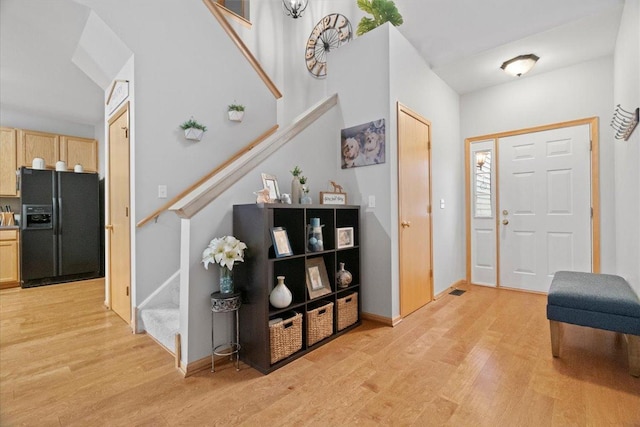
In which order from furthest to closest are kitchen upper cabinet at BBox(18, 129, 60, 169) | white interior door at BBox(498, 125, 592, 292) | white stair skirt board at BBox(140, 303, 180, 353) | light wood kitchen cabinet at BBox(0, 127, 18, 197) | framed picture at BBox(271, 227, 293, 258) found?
kitchen upper cabinet at BBox(18, 129, 60, 169) < light wood kitchen cabinet at BBox(0, 127, 18, 197) < white interior door at BBox(498, 125, 592, 292) < white stair skirt board at BBox(140, 303, 180, 353) < framed picture at BBox(271, 227, 293, 258)

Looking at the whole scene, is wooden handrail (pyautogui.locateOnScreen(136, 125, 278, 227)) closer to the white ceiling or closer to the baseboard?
the white ceiling

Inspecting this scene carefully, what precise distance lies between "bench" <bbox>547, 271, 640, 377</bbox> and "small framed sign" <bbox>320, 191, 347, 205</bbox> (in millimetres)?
1733

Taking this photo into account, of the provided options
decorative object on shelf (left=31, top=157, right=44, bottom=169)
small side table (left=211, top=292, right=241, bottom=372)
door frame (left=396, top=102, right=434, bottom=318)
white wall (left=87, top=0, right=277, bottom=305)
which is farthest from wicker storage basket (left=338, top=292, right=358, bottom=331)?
decorative object on shelf (left=31, top=157, right=44, bottom=169)

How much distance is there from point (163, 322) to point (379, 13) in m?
3.48

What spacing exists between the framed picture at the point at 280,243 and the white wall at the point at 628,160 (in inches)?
95.9

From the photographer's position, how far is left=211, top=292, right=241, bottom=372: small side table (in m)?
1.92

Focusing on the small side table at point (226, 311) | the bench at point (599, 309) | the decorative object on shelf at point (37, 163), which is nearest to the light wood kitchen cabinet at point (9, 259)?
the decorative object on shelf at point (37, 163)

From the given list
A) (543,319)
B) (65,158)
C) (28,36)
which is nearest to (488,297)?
(543,319)

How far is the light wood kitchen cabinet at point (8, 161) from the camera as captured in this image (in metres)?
4.65

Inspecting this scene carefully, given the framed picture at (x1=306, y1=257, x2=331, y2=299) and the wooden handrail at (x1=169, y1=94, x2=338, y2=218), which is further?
the framed picture at (x1=306, y1=257, x2=331, y2=299)

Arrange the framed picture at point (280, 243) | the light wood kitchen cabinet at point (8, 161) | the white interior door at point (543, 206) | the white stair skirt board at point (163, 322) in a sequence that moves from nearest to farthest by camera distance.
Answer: the framed picture at point (280, 243) → the white stair skirt board at point (163, 322) → the white interior door at point (543, 206) → the light wood kitchen cabinet at point (8, 161)

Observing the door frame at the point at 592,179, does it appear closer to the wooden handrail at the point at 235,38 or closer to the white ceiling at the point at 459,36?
the white ceiling at the point at 459,36

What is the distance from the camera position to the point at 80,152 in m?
5.38

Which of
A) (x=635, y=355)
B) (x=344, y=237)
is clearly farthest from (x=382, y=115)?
(x=635, y=355)
